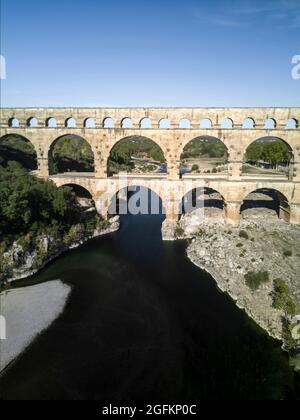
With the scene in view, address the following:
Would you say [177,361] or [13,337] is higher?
[13,337]

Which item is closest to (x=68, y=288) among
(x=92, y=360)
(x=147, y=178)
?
(x=92, y=360)

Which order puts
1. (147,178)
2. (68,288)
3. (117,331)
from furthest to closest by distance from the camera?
(147,178)
(68,288)
(117,331)

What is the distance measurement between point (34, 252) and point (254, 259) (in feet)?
45.9

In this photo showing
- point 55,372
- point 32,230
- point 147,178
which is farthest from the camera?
point 147,178

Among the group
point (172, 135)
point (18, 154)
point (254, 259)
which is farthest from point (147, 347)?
point (18, 154)

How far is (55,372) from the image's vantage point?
11195mm

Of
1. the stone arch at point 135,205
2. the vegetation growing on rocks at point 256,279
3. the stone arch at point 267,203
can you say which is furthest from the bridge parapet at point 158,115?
the vegetation growing on rocks at point 256,279

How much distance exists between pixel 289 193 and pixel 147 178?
37.9ft

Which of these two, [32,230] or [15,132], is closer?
[32,230]

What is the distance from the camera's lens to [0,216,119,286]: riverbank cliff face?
16.4m

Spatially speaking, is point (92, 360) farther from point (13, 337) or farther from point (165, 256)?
point (165, 256)

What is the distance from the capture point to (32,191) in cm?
2052

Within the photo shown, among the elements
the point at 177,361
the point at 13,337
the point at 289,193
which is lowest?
the point at 177,361

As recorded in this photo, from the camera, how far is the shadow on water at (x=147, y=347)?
10578 mm
